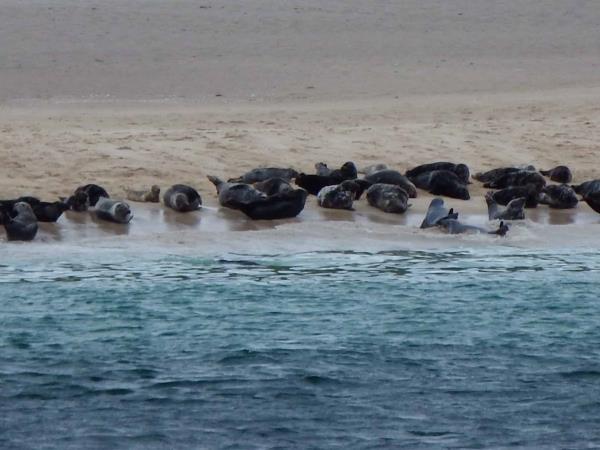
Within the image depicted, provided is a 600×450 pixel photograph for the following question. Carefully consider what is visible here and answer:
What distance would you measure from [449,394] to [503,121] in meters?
9.24

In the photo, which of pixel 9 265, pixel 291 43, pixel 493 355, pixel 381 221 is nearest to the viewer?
pixel 493 355

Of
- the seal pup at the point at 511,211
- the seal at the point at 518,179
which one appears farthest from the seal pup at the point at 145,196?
the seal at the point at 518,179

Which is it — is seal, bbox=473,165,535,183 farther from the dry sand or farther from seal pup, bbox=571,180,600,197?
seal pup, bbox=571,180,600,197

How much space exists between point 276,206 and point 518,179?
2480 millimetres

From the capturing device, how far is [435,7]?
2659 cm

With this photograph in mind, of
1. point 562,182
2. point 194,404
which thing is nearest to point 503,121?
point 562,182

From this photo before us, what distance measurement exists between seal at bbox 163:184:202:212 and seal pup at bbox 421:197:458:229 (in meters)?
1.86

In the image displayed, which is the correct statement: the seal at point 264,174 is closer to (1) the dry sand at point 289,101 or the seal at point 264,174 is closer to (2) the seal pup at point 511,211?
(1) the dry sand at point 289,101

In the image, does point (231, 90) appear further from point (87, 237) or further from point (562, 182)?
point (87, 237)

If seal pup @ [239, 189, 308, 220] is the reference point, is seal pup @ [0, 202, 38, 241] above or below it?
below

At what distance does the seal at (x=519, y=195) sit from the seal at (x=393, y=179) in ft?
2.36

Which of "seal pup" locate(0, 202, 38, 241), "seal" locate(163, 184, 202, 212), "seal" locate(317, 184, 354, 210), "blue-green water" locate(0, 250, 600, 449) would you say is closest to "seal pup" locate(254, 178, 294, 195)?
"seal" locate(317, 184, 354, 210)

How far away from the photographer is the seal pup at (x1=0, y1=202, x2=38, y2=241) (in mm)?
9945

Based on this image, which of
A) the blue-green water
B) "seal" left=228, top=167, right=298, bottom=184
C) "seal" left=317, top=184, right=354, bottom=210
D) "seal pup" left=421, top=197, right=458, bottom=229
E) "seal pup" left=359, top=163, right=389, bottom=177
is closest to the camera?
the blue-green water
